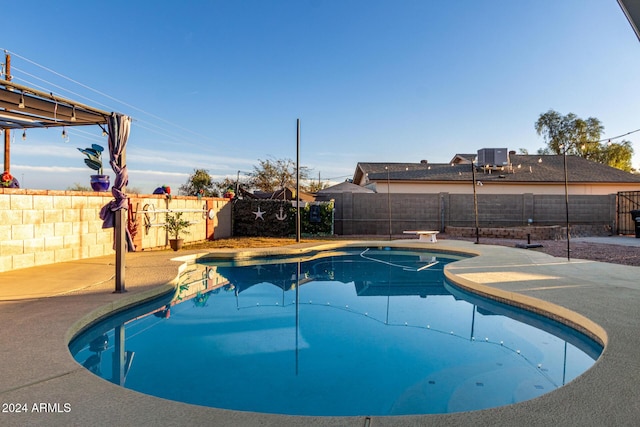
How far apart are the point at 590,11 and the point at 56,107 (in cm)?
Answer: 1282

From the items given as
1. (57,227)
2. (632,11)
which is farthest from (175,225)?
(632,11)

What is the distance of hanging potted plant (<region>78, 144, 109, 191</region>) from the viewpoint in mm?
8906

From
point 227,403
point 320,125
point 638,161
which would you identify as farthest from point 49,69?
point 638,161

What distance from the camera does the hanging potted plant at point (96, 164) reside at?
891 cm

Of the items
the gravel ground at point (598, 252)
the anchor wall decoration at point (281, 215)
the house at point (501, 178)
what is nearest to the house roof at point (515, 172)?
the house at point (501, 178)

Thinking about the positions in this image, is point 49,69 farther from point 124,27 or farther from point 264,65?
point 264,65

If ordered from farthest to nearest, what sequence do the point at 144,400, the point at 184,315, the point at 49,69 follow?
the point at 49,69, the point at 184,315, the point at 144,400

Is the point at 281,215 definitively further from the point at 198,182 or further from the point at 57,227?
the point at 198,182

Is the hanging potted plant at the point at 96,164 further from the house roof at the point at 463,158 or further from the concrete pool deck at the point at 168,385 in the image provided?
the house roof at the point at 463,158

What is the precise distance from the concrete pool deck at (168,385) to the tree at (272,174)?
23.9 metres

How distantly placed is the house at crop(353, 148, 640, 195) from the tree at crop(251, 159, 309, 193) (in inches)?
395

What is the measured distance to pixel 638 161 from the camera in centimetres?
3369

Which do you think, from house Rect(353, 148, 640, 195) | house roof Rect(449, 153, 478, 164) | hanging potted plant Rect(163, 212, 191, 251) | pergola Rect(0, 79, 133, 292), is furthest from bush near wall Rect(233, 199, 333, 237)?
house roof Rect(449, 153, 478, 164)

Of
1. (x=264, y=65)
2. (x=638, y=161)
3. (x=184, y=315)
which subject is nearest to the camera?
(x=184, y=315)
